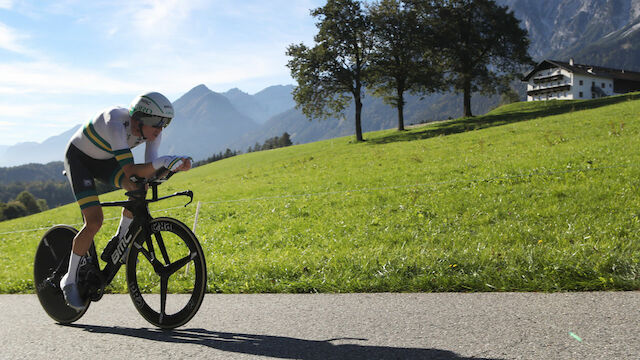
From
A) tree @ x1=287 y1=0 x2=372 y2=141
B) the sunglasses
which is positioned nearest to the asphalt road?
the sunglasses

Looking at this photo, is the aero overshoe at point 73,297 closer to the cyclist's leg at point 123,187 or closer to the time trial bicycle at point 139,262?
the time trial bicycle at point 139,262

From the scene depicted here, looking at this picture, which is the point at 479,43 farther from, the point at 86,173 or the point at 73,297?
the point at 73,297

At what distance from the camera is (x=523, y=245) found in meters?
6.10

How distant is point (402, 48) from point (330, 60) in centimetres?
850

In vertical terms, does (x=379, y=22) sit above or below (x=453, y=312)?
above

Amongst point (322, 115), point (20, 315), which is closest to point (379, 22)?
point (322, 115)

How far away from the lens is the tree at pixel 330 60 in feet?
142

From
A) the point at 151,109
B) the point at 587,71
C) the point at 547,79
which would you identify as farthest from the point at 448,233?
the point at 587,71

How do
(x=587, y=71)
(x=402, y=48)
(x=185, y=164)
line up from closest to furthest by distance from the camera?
(x=185, y=164) → (x=402, y=48) → (x=587, y=71)

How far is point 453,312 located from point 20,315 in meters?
5.23

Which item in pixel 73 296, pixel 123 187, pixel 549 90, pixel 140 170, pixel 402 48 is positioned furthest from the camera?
pixel 549 90

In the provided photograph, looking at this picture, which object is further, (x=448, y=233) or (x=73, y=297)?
(x=448, y=233)

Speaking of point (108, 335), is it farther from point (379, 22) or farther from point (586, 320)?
point (379, 22)

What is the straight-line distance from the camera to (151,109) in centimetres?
416
